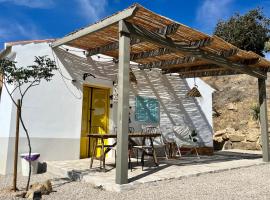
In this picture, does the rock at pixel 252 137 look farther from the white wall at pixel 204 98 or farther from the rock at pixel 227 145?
the white wall at pixel 204 98

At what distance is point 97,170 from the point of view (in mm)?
5887

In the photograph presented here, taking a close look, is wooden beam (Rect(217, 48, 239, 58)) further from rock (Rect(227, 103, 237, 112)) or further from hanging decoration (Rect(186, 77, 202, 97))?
rock (Rect(227, 103, 237, 112))

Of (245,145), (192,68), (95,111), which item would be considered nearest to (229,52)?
(192,68)

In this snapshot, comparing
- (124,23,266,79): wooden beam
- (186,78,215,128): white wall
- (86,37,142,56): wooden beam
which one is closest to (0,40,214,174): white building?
(86,37,142,56): wooden beam

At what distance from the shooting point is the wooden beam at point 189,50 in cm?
548

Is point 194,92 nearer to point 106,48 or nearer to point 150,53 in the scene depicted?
point 150,53

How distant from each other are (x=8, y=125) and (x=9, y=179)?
127 cm

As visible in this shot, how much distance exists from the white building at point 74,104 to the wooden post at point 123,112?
9.12 feet

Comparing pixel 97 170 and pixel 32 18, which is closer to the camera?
pixel 97 170

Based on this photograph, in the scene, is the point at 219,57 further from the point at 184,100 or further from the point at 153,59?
the point at 184,100

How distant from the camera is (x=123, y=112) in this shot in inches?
192

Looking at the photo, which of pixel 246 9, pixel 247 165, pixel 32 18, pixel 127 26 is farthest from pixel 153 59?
pixel 246 9

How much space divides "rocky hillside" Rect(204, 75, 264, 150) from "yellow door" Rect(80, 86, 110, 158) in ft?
22.3

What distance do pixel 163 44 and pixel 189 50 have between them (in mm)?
A: 955
